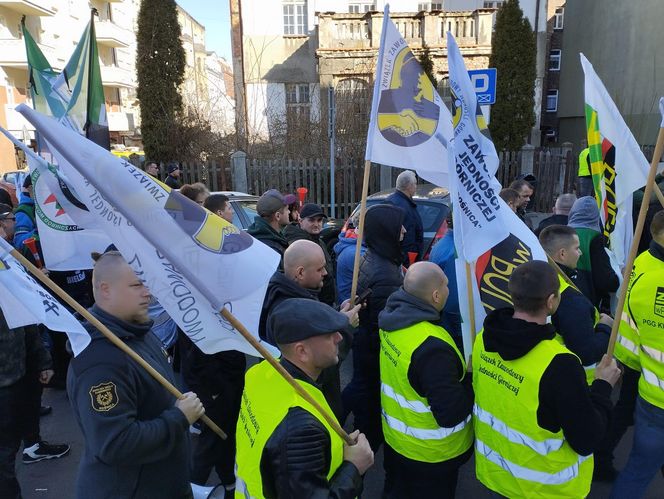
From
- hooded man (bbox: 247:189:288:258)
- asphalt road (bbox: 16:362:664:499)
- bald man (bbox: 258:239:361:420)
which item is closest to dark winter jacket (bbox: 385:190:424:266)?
hooded man (bbox: 247:189:288:258)

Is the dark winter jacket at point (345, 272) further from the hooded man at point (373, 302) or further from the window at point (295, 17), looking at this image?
the window at point (295, 17)

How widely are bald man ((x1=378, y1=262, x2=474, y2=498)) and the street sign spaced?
4.29m

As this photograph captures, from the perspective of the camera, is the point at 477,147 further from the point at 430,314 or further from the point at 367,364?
the point at 367,364

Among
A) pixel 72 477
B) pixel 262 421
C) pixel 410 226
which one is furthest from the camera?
pixel 410 226

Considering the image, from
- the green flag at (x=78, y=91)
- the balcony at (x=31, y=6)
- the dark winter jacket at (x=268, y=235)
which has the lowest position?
the dark winter jacket at (x=268, y=235)

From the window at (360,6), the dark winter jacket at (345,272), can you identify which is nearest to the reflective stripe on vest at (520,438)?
the dark winter jacket at (345,272)

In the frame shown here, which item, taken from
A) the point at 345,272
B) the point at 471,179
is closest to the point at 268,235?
the point at 345,272

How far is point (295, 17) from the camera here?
2230 cm

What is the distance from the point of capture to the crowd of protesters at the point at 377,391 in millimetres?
1887

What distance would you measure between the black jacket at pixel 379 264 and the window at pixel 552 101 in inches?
1122

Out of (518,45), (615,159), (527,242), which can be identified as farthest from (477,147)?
(518,45)

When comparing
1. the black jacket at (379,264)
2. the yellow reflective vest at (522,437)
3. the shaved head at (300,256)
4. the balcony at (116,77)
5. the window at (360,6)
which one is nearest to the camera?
the yellow reflective vest at (522,437)

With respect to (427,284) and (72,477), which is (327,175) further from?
(427,284)

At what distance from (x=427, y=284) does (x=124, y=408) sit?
1521 mm
